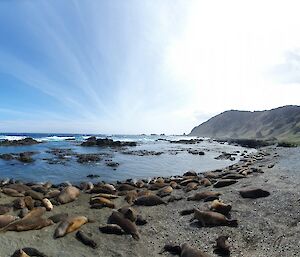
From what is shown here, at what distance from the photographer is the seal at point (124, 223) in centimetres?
860

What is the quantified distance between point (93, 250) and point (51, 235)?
142 cm

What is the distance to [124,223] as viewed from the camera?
29.7 ft

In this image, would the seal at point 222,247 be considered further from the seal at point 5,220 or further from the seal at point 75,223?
the seal at point 5,220

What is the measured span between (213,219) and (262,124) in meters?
142

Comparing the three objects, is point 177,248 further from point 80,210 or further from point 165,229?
point 80,210

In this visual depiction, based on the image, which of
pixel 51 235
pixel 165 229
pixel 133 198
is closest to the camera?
pixel 51 235

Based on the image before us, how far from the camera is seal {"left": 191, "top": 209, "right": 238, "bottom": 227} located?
883 cm

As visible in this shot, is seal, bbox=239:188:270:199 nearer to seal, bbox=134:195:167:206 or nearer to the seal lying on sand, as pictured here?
seal, bbox=134:195:167:206

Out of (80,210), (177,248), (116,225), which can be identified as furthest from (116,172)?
(177,248)

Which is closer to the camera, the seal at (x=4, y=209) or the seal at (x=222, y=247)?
the seal at (x=222, y=247)

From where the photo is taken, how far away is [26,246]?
771cm

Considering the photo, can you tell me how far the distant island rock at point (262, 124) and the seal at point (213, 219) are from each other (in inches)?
3218

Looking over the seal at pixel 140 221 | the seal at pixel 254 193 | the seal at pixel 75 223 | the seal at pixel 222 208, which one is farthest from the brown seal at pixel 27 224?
the seal at pixel 254 193

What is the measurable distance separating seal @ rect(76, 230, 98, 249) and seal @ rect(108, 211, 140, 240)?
3.60 feet
